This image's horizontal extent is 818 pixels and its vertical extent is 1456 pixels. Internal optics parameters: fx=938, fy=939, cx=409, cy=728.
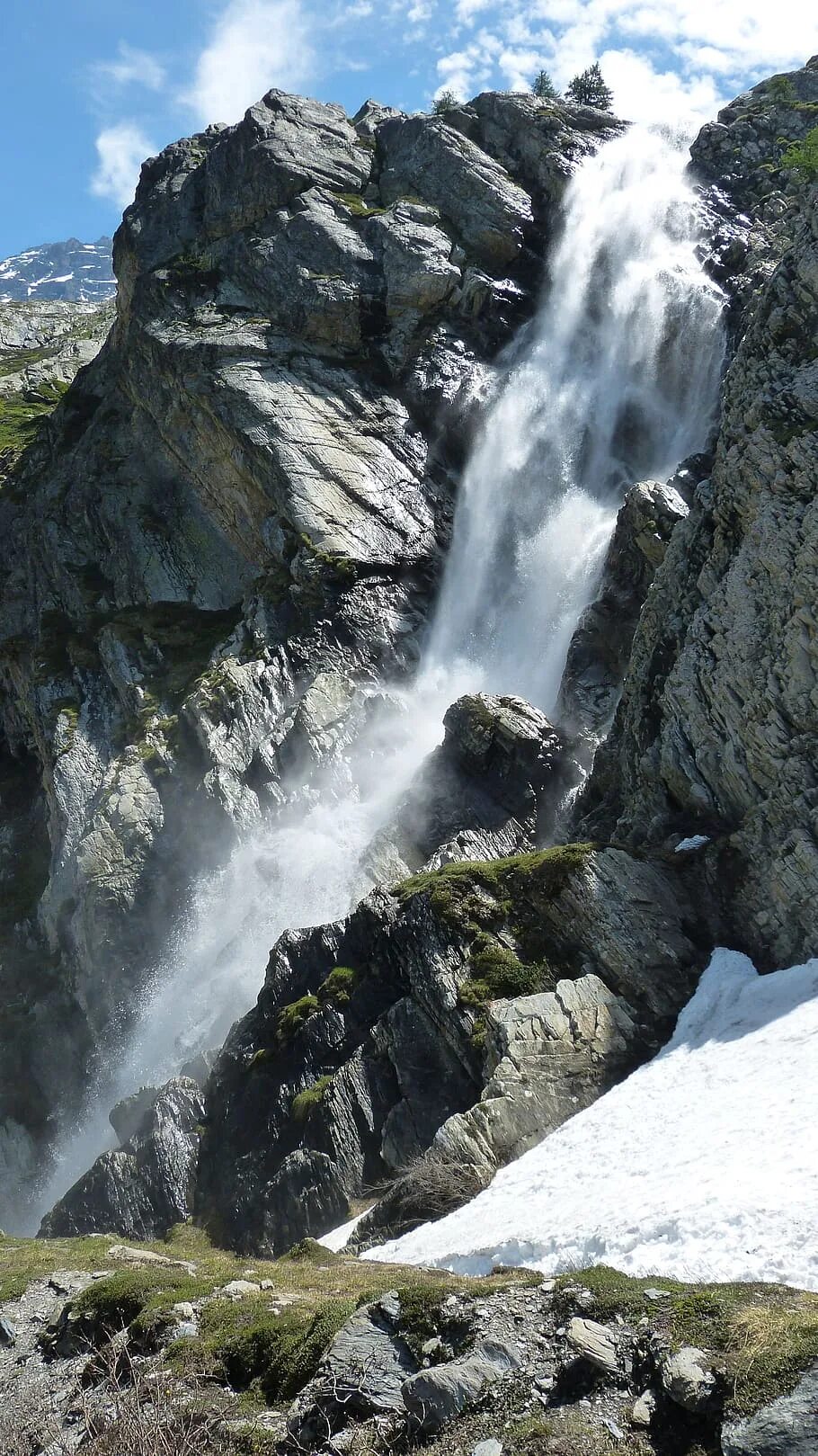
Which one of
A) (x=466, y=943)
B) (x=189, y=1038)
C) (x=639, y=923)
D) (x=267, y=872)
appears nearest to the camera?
(x=639, y=923)

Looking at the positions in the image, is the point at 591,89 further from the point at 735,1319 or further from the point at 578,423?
the point at 735,1319

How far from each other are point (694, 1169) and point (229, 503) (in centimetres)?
4658

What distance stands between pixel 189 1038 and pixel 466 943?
17.5 meters

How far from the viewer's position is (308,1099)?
82.4ft

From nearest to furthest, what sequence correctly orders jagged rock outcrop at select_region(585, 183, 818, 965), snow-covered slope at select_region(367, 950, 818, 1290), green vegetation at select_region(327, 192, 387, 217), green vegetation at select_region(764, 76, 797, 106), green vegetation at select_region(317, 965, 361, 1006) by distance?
snow-covered slope at select_region(367, 950, 818, 1290)
jagged rock outcrop at select_region(585, 183, 818, 965)
green vegetation at select_region(317, 965, 361, 1006)
green vegetation at select_region(764, 76, 797, 106)
green vegetation at select_region(327, 192, 387, 217)

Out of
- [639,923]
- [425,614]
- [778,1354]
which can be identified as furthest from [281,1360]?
[425,614]

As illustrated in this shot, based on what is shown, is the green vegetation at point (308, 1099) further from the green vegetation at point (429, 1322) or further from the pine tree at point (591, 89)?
the pine tree at point (591, 89)

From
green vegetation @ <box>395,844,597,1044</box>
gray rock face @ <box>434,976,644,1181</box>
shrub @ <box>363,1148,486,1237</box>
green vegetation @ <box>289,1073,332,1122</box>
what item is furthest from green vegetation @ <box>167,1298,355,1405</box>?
green vegetation @ <box>289,1073,332,1122</box>

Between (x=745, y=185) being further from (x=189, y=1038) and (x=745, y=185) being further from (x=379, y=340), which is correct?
(x=189, y=1038)

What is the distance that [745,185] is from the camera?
53.4m

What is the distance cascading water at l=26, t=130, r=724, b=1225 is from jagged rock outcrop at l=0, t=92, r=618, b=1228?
6.60 feet

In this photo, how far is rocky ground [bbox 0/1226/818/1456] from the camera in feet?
27.1

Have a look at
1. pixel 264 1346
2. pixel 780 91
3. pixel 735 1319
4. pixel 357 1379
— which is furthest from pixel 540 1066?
pixel 780 91

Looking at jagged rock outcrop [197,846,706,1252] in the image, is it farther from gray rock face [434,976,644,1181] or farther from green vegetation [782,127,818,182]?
green vegetation [782,127,818,182]
